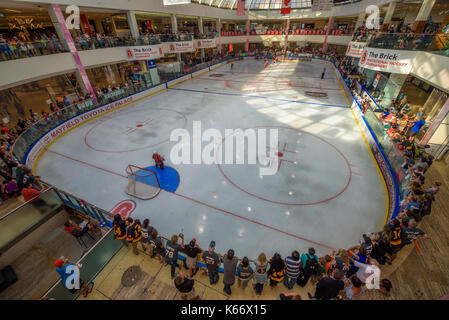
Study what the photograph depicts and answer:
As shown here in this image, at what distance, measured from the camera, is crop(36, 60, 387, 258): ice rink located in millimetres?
7969

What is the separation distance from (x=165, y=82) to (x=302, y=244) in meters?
26.6

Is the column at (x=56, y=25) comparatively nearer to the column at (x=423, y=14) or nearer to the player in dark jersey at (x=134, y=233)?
the player in dark jersey at (x=134, y=233)

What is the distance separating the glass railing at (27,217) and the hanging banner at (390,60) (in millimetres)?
22935

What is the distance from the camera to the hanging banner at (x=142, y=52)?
73.2 feet

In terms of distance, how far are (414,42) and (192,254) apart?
19.6 metres

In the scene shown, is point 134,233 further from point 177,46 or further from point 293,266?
point 177,46

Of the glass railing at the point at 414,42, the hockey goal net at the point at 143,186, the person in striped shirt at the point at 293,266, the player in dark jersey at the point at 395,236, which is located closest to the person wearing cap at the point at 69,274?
the hockey goal net at the point at 143,186

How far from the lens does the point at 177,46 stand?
28078mm

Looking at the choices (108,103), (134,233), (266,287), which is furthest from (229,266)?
(108,103)

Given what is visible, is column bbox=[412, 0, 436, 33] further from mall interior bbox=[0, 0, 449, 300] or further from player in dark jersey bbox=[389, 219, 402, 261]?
player in dark jersey bbox=[389, 219, 402, 261]

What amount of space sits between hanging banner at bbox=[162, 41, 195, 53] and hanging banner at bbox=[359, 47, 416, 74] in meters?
22.6
